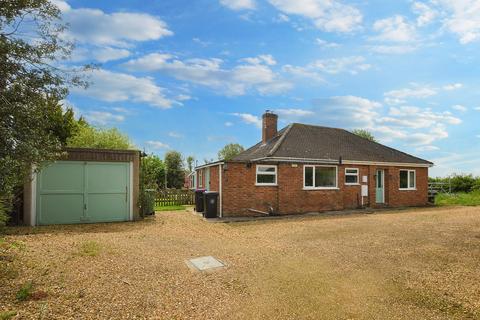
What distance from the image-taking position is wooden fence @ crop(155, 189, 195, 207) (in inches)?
837

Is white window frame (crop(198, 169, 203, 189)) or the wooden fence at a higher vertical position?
white window frame (crop(198, 169, 203, 189))

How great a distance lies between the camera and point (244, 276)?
5863 millimetres

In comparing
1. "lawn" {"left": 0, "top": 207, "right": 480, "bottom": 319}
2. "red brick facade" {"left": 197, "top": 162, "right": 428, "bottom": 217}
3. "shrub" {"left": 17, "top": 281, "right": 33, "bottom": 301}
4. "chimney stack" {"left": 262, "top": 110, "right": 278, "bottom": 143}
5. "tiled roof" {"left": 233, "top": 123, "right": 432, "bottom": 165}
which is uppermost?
"chimney stack" {"left": 262, "top": 110, "right": 278, "bottom": 143}

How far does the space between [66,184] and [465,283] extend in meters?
12.2

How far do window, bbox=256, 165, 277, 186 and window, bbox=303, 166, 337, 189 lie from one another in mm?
1858

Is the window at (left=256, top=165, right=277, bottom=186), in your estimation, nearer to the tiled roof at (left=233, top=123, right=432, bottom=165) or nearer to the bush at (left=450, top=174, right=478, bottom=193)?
the tiled roof at (left=233, top=123, right=432, bottom=165)

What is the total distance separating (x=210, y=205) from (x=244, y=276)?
8.62 m

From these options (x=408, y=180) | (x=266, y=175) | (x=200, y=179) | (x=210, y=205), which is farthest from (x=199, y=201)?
(x=408, y=180)

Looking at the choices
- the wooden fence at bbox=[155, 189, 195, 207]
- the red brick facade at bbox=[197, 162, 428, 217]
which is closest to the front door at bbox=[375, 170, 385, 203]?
the red brick facade at bbox=[197, 162, 428, 217]

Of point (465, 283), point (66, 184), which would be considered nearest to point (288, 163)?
point (66, 184)

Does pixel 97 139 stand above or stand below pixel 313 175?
above

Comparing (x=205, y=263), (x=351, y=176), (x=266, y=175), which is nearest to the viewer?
(x=205, y=263)

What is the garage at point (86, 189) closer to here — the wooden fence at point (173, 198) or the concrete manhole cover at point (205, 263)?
the concrete manhole cover at point (205, 263)

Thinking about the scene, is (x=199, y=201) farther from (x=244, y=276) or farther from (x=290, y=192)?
(x=244, y=276)
